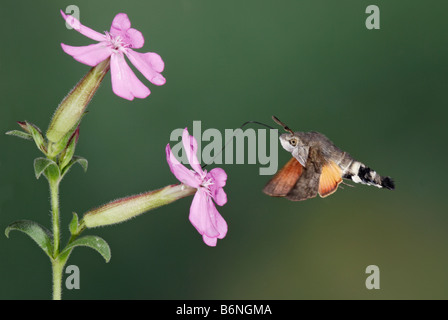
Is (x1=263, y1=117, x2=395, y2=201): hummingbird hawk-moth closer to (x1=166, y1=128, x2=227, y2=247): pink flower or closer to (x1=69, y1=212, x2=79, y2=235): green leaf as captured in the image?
(x1=166, y1=128, x2=227, y2=247): pink flower

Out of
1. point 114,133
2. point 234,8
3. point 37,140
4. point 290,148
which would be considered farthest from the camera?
point 234,8

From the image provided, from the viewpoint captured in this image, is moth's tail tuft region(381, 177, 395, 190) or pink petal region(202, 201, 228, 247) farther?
moth's tail tuft region(381, 177, 395, 190)

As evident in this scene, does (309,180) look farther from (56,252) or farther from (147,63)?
(56,252)

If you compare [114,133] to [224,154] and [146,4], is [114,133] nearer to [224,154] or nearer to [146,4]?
[146,4]

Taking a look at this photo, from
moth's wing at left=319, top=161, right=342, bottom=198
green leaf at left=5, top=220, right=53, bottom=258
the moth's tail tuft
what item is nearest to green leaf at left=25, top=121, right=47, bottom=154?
green leaf at left=5, top=220, right=53, bottom=258

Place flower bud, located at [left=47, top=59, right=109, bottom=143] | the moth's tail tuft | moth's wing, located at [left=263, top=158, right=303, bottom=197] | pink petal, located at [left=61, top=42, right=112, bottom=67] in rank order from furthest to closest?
the moth's tail tuft, moth's wing, located at [left=263, top=158, right=303, bottom=197], flower bud, located at [left=47, top=59, right=109, bottom=143], pink petal, located at [left=61, top=42, right=112, bottom=67]

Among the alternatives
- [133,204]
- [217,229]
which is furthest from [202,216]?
[133,204]

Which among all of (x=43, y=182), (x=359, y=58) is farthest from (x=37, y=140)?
(x=359, y=58)
